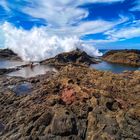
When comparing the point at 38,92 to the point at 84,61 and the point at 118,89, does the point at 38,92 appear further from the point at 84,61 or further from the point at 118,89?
the point at 84,61

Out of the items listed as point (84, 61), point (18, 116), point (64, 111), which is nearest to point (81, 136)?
point (64, 111)

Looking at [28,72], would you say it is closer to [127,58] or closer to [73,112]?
[73,112]

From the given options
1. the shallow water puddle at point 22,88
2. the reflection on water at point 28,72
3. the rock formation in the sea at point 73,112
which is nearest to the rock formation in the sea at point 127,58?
the reflection on water at point 28,72

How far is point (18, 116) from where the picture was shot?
33469 mm

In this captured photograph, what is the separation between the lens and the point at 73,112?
31.8 metres

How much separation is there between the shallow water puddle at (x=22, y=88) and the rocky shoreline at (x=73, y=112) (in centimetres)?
60

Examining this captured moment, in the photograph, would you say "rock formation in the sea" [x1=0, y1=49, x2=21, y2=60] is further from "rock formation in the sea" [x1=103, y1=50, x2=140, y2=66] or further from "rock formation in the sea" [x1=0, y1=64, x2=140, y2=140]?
"rock formation in the sea" [x1=0, y1=64, x2=140, y2=140]

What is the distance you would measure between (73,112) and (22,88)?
1903 centimetres

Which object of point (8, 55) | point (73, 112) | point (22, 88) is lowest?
point (73, 112)

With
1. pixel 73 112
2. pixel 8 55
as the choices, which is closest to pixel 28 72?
pixel 73 112

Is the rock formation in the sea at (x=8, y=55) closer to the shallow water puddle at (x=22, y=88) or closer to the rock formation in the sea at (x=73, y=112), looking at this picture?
the shallow water puddle at (x=22, y=88)

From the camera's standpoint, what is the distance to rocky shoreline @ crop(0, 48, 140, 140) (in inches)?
1100

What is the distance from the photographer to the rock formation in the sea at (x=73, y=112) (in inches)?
1100

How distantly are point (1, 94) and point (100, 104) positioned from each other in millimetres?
17590
